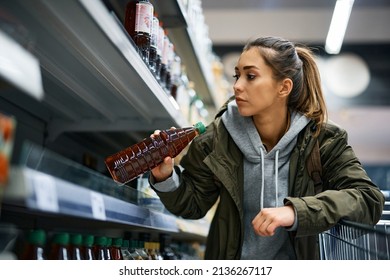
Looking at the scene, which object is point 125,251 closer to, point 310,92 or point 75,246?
point 75,246

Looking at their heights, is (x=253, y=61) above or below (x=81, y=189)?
above

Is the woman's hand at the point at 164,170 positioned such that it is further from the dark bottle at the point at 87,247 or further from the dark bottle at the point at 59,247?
the dark bottle at the point at 59,247

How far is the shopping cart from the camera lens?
149cm

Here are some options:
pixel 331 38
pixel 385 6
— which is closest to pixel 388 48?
pixel 385 6

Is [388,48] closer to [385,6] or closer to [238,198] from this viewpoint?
[385,6]

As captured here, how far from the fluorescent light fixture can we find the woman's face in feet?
8.22

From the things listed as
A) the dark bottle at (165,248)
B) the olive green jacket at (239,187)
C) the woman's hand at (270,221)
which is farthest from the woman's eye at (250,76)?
the dark bottle at (165,248)

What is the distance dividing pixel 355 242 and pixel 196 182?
27.0 inches

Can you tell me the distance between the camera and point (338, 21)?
4.80 metres

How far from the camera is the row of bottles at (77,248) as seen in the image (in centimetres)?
145

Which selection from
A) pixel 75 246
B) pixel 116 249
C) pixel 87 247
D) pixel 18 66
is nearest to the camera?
pixel 18 66

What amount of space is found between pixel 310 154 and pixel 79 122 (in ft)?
3.49

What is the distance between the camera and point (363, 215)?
1936 millimetres

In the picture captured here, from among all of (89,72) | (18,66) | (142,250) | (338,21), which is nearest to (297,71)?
(89,72)
